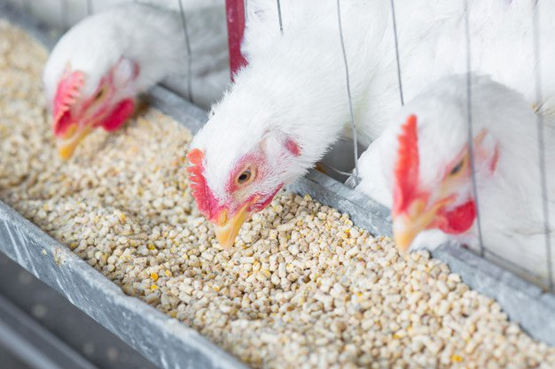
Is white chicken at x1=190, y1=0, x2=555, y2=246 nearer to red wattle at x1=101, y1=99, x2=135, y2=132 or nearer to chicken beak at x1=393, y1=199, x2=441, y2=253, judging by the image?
Result: chicken beak at x1=393, y1=199, x2=441, y2=253

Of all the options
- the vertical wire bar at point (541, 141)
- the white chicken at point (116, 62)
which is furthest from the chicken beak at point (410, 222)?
the white chicken at point (116, 62)

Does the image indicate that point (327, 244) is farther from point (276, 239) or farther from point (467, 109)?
point (467, 109)

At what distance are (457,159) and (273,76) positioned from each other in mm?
504

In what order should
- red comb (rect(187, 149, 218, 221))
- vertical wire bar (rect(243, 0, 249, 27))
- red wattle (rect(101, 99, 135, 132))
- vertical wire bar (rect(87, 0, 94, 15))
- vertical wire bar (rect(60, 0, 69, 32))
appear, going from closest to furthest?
red comb (rect(187, 149, 218, 221)) < vertical wire bar (rect(243, 0, 249, 27)) < red wattle (rect(101, 99, 135, 132)) < vertical wire bar (rect(87, 0, 94, 15)) < vertical wire bar (rect(60, 0, 69, 32))

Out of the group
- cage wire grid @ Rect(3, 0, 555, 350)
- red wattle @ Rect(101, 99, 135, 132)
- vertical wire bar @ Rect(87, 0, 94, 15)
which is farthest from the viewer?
vertical wire bar @ Rect(87, 0, 94, 15)

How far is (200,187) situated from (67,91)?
732 millimetres

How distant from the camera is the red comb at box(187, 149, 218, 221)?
66.2 inches

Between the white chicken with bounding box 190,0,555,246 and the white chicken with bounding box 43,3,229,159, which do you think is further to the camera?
the white chicken with bounding box 43,3,229,159

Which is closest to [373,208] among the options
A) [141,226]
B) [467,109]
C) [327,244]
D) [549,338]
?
[327,244]

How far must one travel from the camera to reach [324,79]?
1810 millimetres

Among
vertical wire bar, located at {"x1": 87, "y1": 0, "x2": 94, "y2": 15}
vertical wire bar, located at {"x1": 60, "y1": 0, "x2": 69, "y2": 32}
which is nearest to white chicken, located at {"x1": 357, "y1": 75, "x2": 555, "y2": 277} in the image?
vertical wire bar, located at {"x1": 87, "y1": 0, "x2": 94, "y2": 15}

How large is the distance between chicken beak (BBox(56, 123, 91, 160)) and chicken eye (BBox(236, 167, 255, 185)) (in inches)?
31.0

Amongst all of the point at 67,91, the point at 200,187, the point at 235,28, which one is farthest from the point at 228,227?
the point at 67,91

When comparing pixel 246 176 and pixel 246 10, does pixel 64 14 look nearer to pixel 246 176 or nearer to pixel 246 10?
pixel 246 10
